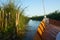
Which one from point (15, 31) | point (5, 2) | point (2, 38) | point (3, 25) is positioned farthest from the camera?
point (5, 2)

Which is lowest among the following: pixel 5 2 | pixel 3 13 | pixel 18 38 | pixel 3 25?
pixel 18 38

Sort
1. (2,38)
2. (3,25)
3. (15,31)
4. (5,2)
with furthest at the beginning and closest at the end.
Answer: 1. (5,2)
2. (3,25)
3. (15,31)
4. (2,38)

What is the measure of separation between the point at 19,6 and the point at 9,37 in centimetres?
177

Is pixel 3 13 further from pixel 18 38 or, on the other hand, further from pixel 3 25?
pixel 18 38

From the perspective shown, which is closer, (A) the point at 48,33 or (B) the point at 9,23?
(A) the point at 48,33

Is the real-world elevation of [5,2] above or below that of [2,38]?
above

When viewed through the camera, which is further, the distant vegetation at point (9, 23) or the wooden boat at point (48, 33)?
the distant vegetation at point (9, 23)

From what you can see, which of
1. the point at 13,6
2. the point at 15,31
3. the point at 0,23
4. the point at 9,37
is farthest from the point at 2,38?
the point at 13,6

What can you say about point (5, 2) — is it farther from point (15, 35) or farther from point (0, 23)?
point (15, 35)

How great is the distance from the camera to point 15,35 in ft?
19.2

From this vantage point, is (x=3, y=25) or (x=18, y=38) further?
(x=3, y=25)

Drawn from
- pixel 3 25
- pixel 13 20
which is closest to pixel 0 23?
pixel 3 25

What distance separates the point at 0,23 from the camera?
6.43m

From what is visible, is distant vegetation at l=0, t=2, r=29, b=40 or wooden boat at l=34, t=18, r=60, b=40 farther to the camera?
distant vegetation at l=0, t=2, r=29, b=40
